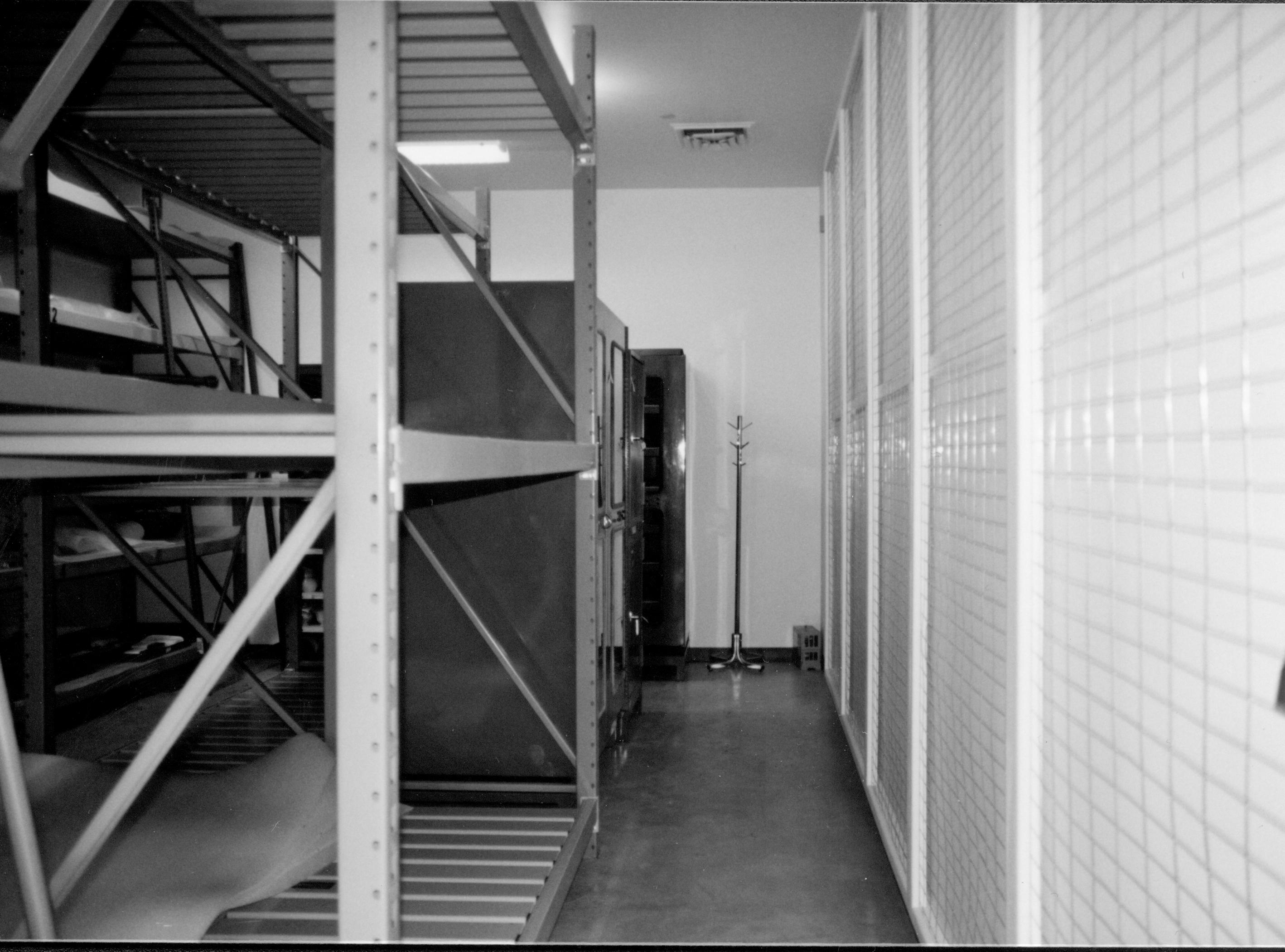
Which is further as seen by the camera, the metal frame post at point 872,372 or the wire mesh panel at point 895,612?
the metal frame post at point 872,372

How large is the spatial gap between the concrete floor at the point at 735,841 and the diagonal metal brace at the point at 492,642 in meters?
0.39

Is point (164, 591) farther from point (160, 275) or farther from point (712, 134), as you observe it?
point (712, 134)

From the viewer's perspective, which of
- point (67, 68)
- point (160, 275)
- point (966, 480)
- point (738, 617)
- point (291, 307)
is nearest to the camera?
point (67, 68)

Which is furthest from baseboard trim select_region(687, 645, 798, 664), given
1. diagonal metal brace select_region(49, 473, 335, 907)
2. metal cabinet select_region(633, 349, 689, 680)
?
diagonal metal brace select_region(49, 473, 335, 907)

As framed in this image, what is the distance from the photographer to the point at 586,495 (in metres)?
2.73

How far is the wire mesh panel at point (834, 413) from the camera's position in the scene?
4156 mm

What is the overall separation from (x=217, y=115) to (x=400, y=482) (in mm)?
1715

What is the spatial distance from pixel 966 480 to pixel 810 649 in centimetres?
393

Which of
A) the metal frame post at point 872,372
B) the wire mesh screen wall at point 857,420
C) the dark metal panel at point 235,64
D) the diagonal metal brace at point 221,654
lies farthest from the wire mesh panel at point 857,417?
the diagonal metal brace at point 221,654

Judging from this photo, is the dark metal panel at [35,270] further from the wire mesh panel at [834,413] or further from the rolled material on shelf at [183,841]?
the wire mesh panel at [834,413]

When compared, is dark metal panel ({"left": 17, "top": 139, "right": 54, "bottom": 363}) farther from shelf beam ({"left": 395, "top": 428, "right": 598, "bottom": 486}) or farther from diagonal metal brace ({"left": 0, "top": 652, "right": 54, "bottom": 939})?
diagonal metal brace ({"left": 0, "top": 652, "right": 54, "bottom": 939})

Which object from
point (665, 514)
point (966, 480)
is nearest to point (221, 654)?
point (966, 480)

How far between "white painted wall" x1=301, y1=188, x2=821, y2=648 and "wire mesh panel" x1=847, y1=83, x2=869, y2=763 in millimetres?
1924

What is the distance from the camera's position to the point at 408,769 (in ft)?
9.39
